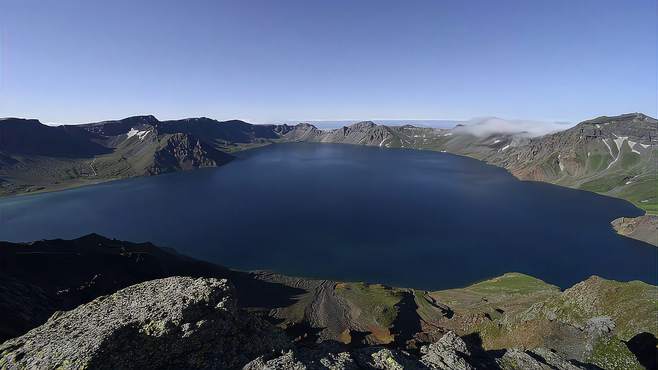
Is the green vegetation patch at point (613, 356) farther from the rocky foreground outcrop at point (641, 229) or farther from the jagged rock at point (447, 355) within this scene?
the rocky foreground outcrop at point (641, 229)

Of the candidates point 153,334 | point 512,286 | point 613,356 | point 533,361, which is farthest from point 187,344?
point 512,286

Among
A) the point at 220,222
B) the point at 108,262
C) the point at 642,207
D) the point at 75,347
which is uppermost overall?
the point at 75,347

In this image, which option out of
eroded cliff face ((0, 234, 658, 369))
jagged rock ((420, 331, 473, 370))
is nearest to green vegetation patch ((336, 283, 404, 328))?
eroded cliff face ((0, 234, 658, 369))

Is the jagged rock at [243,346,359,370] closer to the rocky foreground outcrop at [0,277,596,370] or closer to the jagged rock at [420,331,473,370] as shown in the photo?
the rocky foreground outcrop at [0,277,596,370]

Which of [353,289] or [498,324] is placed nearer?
Result: [498,324]

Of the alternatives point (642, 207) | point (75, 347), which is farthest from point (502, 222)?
point (75, 347)

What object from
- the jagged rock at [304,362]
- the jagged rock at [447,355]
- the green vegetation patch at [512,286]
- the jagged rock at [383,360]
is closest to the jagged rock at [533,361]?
the jagged rock at [447,355]

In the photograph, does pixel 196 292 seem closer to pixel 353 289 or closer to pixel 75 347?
pixel 75 347
